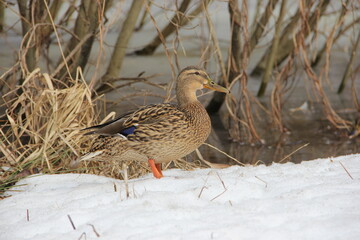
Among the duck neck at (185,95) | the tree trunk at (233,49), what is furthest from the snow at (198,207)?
the tree trunk at (233,49)

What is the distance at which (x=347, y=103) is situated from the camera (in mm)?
7488

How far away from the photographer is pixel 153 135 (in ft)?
14.2

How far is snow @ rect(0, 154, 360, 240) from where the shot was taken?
3.06 m

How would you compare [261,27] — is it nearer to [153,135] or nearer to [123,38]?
[123,38]

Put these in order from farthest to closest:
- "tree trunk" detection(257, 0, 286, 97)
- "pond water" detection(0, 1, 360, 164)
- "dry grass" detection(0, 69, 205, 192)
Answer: "tree trunk" detection(257, 0, 286, 97)
"pond water" detection(0, 1, 360, 164)
"dry grass" detection(0, 69, 205, 192)

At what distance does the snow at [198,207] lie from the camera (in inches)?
120

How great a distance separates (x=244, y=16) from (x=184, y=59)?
108 inches

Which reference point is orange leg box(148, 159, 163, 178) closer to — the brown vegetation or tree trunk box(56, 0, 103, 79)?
the brown vegetation

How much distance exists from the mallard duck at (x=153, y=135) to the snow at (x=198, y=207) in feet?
1.04

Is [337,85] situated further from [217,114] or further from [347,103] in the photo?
[217,114]

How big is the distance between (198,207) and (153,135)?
1015 millimetres

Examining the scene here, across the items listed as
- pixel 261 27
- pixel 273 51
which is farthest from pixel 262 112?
pixel 261 27

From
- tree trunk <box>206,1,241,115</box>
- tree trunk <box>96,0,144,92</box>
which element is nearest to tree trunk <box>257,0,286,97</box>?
tree trunk <box>206,1,241,115</box>

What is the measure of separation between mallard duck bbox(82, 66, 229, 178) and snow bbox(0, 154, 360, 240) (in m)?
0.32
